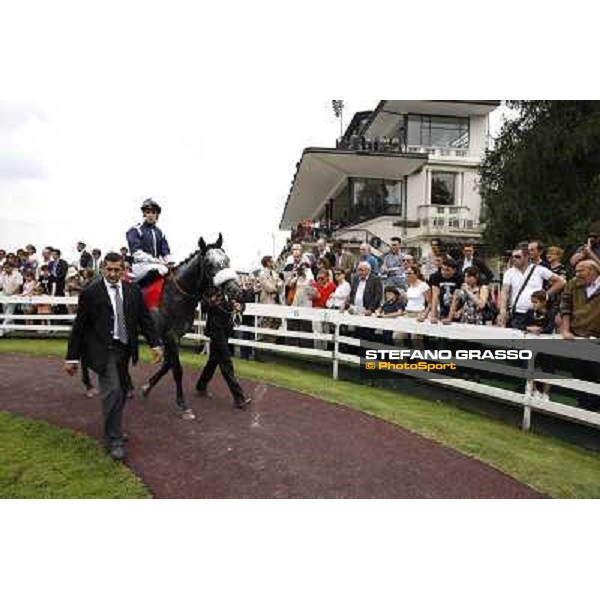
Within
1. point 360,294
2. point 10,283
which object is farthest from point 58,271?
point 360,294

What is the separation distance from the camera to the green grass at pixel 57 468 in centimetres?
383

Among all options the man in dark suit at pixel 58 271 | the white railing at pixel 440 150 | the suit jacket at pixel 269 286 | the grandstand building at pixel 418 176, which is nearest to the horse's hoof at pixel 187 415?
the suit jacket at pixel 269 286

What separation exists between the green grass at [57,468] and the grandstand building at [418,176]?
Answer: 19875mm

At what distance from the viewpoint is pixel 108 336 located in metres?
4.67

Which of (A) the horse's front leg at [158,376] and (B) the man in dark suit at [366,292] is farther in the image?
(B) the man in dark suit at [366,292]

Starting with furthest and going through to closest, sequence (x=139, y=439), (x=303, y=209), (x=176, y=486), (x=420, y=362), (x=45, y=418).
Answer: (x=303, y=209), (x=420, y=362), (x=45, y=418), (x=139, y=439), (x=176, y=486)

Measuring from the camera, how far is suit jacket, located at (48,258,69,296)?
1265 centimetres

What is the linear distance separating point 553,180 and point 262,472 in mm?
14079

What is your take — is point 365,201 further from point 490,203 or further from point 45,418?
point 45,418

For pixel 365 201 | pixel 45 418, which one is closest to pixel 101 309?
pixel 45 418

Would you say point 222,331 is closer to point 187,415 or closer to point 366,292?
point 187,415

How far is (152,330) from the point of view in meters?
5.17

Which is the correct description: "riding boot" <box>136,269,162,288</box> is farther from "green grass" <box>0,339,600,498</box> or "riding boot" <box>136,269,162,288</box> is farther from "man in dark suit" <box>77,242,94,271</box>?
"man in dark suit" <box>77,242,94,271</box>

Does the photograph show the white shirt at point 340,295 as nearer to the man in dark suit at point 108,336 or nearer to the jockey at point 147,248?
the jockey at point 147,248
